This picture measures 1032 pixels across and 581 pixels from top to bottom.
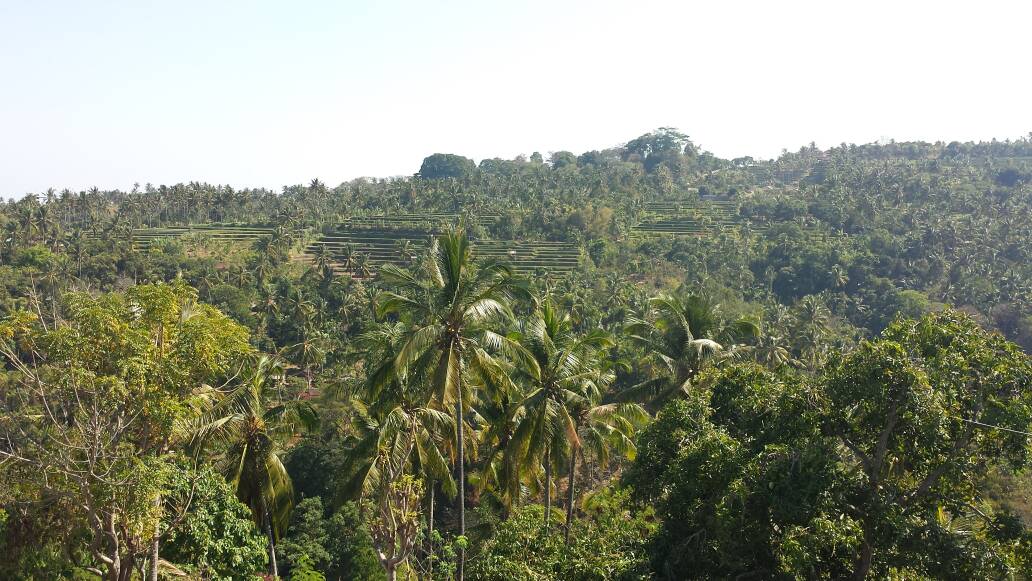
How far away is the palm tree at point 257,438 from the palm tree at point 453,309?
11.7 feet

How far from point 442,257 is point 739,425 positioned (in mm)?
6550

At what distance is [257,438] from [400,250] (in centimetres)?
6278

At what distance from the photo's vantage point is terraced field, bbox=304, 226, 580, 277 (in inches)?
2985

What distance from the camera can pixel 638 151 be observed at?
17588cm

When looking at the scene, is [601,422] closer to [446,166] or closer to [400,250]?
[400,250]

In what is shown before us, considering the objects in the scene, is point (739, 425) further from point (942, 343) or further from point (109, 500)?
point (109, 500)

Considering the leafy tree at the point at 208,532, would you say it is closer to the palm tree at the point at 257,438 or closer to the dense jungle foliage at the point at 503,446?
the dense jungle foliage at the point at 503,446

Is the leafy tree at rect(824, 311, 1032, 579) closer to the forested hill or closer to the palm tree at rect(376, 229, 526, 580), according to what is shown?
the palm tree at rect(376, 229, 526, 580)

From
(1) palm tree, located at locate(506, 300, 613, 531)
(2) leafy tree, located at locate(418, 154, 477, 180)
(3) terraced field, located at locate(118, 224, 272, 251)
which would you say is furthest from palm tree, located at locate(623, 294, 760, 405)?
(2) leafy tree, located at locate(418, 154, 477, 180)

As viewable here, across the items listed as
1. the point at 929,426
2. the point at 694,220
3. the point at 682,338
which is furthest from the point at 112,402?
the point at 694,220

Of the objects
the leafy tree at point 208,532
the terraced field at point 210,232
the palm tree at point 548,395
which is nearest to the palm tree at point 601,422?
the palm tree at point 548,395

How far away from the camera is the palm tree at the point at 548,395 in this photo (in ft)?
45.7

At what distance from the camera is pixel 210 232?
92250 millimetres

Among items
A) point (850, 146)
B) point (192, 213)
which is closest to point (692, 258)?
point (192, 213)
